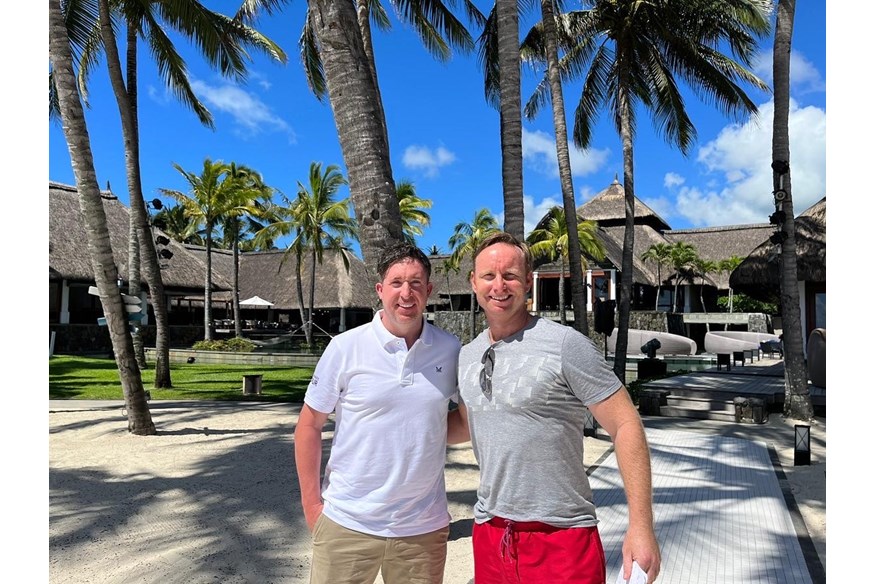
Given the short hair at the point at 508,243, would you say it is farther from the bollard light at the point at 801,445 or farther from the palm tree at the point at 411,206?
the palm tree at the point at 411,206

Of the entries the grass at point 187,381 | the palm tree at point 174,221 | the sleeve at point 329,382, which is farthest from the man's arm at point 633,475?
the palm tree at point 174,221

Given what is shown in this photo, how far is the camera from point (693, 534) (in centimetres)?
521

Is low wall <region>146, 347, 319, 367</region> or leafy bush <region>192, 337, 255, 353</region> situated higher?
leafy bush <region>192, 337, 255, 353</region>

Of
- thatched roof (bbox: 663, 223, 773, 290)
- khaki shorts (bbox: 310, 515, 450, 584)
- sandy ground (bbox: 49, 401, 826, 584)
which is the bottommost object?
sandy ground (bbox: 49, 401, 826, 584)

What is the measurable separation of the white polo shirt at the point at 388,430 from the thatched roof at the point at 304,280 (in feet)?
110

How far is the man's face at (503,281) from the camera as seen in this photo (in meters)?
2.26

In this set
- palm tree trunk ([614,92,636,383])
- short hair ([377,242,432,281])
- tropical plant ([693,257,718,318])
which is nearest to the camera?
short hair ([377,242,432,281])

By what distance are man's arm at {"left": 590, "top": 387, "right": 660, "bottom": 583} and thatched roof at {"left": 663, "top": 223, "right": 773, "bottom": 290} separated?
138ft

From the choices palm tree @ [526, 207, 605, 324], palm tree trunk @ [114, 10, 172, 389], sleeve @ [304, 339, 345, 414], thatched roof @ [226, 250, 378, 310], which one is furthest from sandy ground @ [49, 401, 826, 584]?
thatched roof @ [226, 250, 378, 310]

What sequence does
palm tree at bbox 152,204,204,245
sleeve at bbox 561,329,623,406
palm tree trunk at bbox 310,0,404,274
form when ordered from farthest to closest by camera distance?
1. palm tree at bbox 152,204,204,245
2. palm tree trunk at bbox 310,0,404,274
3. sleeve at bbox 561,329,623,406

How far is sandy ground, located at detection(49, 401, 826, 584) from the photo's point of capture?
446cm

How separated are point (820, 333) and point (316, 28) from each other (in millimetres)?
12728

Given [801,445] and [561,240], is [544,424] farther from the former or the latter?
[561,240]

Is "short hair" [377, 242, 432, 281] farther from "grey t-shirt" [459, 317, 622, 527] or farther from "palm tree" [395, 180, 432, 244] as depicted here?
"palm tree" [395, 180, 432, 244]
